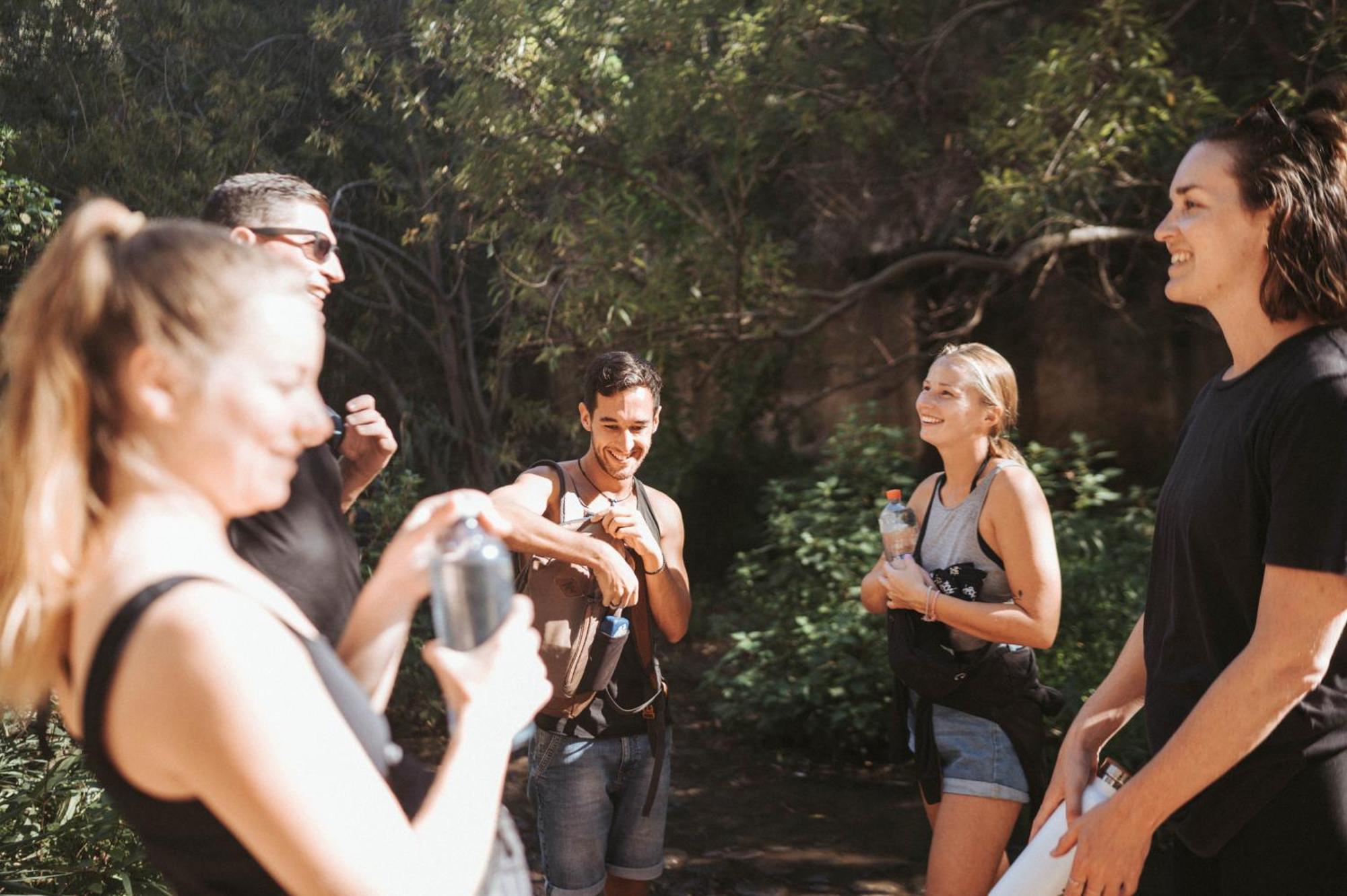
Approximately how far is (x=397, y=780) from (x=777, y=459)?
831 centimetres

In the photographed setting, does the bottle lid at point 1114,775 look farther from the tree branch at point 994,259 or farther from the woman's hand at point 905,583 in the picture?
the tree branch at point 994,259

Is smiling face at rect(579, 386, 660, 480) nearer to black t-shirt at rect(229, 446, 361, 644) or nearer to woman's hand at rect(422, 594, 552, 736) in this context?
black t-shirt at rect(229, 446, 361, 644)

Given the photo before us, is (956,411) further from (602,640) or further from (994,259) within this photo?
(994,259)

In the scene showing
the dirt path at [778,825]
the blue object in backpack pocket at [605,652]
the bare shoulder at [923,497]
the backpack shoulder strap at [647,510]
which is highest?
the bare shoulder at [923,497]

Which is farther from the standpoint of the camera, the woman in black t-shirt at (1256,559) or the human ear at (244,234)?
the human ear at (244,234)

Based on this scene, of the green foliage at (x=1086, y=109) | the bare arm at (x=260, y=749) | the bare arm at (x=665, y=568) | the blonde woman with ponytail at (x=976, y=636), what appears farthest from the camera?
the green foliage at (x=1086, y=109)

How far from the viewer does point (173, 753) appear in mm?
1130

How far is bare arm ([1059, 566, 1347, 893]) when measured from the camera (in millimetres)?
1712

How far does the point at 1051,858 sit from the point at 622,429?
5.50 ft

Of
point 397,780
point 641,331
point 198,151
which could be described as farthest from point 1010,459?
point 198,151

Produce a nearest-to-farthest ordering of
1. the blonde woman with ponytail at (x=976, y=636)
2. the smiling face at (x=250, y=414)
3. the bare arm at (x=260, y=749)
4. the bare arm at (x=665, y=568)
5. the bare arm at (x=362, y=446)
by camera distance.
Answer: the bare arm at (x=260, y=749), the smiling face at (x=250, y=414), the bare arm at (x=362, y=446), the blonde woman with ponytail at (x=976, y=636), the bare arm at (x=665, y=568)

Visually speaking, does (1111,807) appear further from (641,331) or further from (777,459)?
(777,459)

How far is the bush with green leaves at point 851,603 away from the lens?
562 cm

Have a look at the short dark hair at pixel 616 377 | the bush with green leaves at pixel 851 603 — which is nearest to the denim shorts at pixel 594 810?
the short dark hair at pixel 616 377
